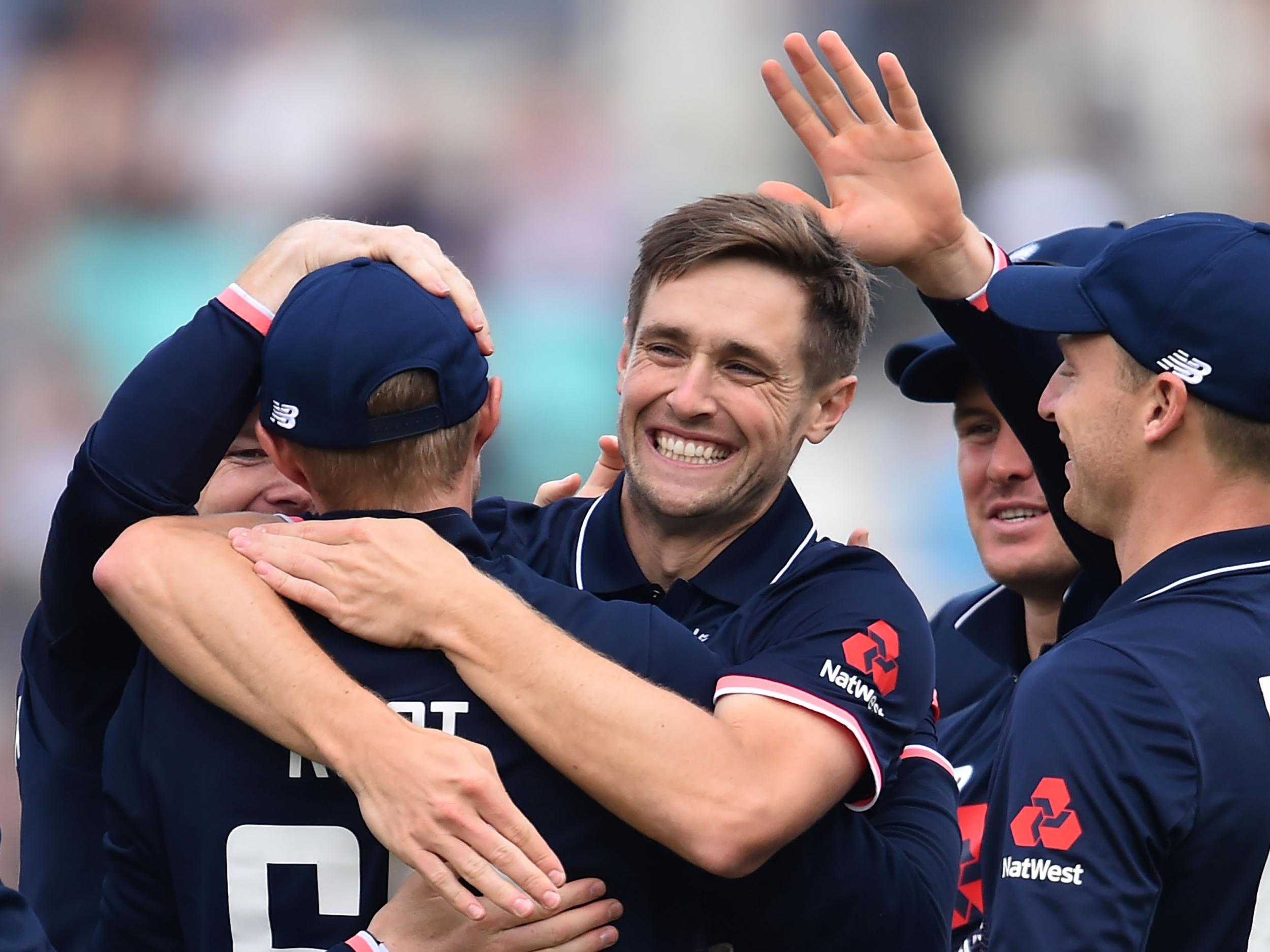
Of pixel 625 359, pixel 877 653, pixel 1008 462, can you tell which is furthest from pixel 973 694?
pixel 877 653

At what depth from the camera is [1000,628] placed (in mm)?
3273

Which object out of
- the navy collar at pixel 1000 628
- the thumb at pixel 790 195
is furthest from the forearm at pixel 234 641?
the navy collar at pixel 1000 628

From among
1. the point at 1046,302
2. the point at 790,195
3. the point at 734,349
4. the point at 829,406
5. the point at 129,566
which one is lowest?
the point at 129,566

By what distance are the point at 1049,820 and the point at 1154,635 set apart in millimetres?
261

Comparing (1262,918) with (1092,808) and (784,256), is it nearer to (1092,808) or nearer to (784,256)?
(1092,808)

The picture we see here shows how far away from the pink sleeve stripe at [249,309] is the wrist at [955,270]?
1.18 meters

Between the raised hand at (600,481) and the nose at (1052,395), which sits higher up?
the nose at (1052,395)

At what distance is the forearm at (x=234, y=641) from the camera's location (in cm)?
172

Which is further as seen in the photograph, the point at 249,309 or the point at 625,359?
the point at 625,359

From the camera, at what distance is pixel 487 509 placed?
2.54 metres

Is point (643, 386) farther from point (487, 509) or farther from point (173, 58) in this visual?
point (173, 58)

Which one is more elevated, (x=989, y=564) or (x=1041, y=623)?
(x=989, y=564)

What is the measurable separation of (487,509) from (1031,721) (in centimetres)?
108

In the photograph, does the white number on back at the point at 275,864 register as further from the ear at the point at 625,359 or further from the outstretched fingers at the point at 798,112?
the outstretched fingers at the point at 798,112
